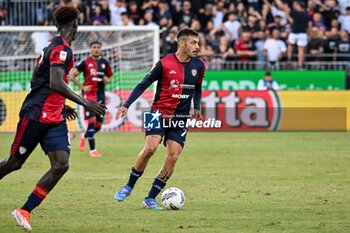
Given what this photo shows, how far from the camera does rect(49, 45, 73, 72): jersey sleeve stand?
372 inches

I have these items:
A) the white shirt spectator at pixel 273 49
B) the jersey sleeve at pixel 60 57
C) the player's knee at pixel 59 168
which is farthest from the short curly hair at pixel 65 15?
the white shirt spectator at pixel 273 49

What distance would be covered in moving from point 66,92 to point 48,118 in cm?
52

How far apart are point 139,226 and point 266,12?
20.5 metres

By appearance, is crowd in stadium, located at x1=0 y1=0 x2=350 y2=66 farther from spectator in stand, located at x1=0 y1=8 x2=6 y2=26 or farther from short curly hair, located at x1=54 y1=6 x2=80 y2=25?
short curly hair, located at x1=54 y1=6 x2=80 y2=25

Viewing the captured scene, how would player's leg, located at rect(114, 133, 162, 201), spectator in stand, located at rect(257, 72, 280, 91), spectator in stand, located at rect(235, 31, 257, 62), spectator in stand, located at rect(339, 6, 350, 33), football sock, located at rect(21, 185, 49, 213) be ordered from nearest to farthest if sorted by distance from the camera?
football sock, located at rect(21, 185, 49, 213)
player's leg, located at rect(114, 133, 162, 201)
spectator in stand, located at rect(257, 72, 280, 91)
spectator in stand, located at rect(235, 31, 257, 62)
spectator in stand, located at rect(339, 6, 350, 33)

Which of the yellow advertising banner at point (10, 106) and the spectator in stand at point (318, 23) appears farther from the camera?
the spectator in stand at point (318, 23)

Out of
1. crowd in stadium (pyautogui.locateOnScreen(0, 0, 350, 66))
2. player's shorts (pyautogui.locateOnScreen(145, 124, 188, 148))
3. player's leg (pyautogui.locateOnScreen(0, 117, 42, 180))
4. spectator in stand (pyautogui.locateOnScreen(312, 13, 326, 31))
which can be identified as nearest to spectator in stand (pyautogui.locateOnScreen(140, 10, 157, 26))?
crowd in stadium (pyautogui.locateOnScreen(0, 0, 350, 66))

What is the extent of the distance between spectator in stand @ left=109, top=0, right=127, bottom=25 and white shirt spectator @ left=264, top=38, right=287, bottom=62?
490cm

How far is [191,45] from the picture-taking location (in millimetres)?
11531

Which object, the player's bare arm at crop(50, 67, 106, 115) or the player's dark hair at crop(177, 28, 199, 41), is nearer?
the player's bare arm at crop(50, 67, 106, 115)

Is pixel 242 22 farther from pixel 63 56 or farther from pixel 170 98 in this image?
pixel 63 56

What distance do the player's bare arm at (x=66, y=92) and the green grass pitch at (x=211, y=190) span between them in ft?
4.58

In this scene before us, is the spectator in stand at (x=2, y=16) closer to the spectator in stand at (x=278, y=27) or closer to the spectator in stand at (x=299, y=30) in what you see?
the spectator in stand at (x=278, y=27)

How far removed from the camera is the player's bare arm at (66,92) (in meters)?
9.23
